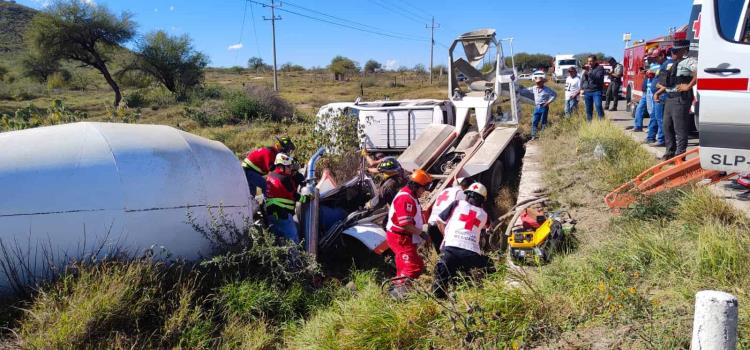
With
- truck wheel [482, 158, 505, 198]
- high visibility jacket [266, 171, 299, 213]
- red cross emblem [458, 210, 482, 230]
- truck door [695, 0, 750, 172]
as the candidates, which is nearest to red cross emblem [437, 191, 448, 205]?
red cross emblem [458, 210, 482, 230]

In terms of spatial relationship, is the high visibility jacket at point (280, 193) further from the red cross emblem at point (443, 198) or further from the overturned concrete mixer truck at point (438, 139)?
the red cross emblem at point (443, 198)

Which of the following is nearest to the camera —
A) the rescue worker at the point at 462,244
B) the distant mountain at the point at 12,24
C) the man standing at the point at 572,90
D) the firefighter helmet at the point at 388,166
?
the rescue worker at the point at 462,244

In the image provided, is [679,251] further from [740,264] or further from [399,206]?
[399,206]

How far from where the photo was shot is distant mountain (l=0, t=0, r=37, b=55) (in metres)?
61.0

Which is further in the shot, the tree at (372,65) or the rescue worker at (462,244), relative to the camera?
the tree at (372,65)

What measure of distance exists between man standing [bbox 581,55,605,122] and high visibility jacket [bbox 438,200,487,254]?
24.1 ft

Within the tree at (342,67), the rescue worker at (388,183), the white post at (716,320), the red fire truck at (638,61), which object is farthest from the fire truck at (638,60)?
the tree at (342,67)

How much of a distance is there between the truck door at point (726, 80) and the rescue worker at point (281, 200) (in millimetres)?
3988

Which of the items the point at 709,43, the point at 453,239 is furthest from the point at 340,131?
the point at 709,43

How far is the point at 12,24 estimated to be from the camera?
219 ft

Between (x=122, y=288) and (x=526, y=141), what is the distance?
9359mm

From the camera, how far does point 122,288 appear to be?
3754 millimetres

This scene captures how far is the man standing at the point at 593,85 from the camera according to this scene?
1108 cm

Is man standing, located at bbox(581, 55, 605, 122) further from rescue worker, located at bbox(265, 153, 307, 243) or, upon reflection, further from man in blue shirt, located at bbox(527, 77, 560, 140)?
rescue worker, located at bbox(265, 153, 307, 243)
